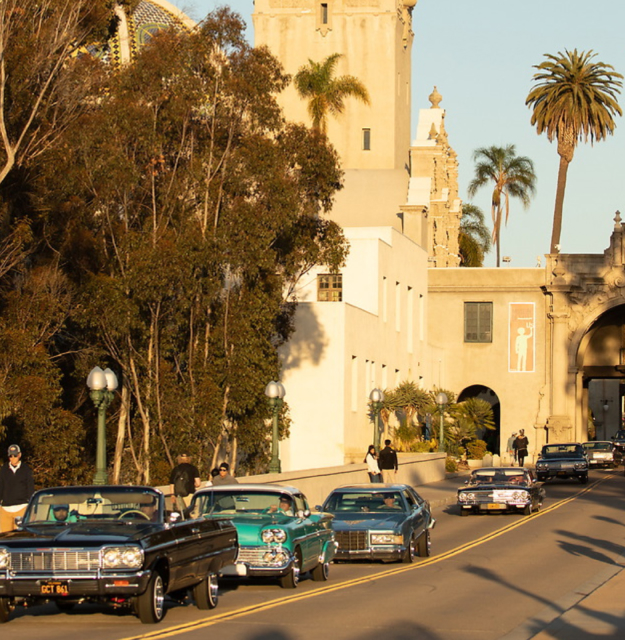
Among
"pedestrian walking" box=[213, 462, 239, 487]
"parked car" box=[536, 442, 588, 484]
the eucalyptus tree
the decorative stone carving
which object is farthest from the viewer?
the decorative stone carving

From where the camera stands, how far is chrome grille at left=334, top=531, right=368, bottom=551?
2083cm

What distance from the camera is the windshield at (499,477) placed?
32719 mm

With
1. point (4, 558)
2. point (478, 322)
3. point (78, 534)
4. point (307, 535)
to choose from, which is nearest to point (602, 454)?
point (478, 322)

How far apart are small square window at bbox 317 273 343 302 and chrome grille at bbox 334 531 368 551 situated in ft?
88.4

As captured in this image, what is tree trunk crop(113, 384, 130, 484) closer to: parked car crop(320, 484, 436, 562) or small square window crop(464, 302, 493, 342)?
parked car crop(320, 484, 436, 562)

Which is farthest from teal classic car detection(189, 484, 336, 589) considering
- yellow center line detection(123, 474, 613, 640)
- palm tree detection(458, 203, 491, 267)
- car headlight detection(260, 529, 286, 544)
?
palm tree detection(458, 203, 491, 267)

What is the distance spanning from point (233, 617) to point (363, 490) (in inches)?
310

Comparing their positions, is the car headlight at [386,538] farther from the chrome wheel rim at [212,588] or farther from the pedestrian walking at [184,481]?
the chrome wheel rim at [212,588]

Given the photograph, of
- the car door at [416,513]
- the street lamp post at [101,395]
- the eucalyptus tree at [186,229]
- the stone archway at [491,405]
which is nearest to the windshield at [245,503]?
the car door at [416,513]

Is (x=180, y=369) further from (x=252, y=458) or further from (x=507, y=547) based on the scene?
(x=507, y=547)

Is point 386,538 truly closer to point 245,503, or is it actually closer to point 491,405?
point 245,503

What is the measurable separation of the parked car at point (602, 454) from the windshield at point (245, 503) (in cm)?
4179

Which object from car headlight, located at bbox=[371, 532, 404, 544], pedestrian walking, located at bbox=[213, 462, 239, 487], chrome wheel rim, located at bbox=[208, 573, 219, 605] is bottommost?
chrome wheel rim, located at bbox=[208, 573, 219, 605]

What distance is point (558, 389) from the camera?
67.1 metres
